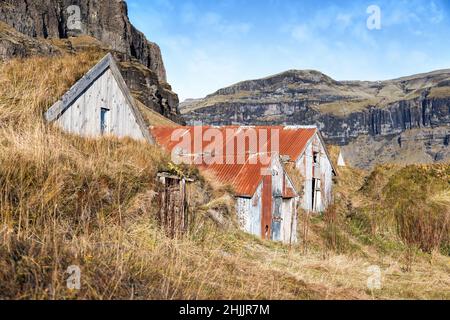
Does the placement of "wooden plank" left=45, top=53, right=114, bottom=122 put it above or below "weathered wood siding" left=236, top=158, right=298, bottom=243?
above

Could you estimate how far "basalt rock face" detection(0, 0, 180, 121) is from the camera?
318 feet

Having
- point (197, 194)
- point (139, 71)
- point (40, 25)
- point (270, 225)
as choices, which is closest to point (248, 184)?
point (270, 225)

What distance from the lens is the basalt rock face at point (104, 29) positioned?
318 feet

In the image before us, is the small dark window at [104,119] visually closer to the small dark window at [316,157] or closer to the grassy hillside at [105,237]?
the grassy hillside at [105,237]

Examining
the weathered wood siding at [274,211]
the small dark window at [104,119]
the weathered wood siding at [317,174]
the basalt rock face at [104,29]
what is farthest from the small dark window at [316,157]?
the basalt rock face at [104,29]

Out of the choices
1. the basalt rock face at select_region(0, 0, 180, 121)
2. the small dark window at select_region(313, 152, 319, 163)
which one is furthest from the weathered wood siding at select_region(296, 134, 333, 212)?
the basalt rock face at select_region(0, 0, 180, 121)

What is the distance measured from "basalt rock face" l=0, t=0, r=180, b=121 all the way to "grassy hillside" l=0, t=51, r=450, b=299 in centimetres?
6600

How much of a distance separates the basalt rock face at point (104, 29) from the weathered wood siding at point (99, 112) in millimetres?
63162

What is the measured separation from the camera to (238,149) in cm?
2072

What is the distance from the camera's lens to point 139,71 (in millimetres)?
96938

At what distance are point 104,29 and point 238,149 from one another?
5036 inches

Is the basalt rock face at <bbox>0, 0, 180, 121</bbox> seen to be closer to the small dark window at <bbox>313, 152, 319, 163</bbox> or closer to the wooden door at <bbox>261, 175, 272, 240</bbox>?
the small dark window at <bbox>313, 152, 319, 163</bbox>

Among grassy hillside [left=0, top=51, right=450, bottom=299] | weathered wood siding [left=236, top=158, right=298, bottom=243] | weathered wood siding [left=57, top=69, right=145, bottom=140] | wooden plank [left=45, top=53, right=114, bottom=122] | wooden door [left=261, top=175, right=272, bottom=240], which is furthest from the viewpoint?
wooden door [left=261, top=175, right=272, bottom=240]
